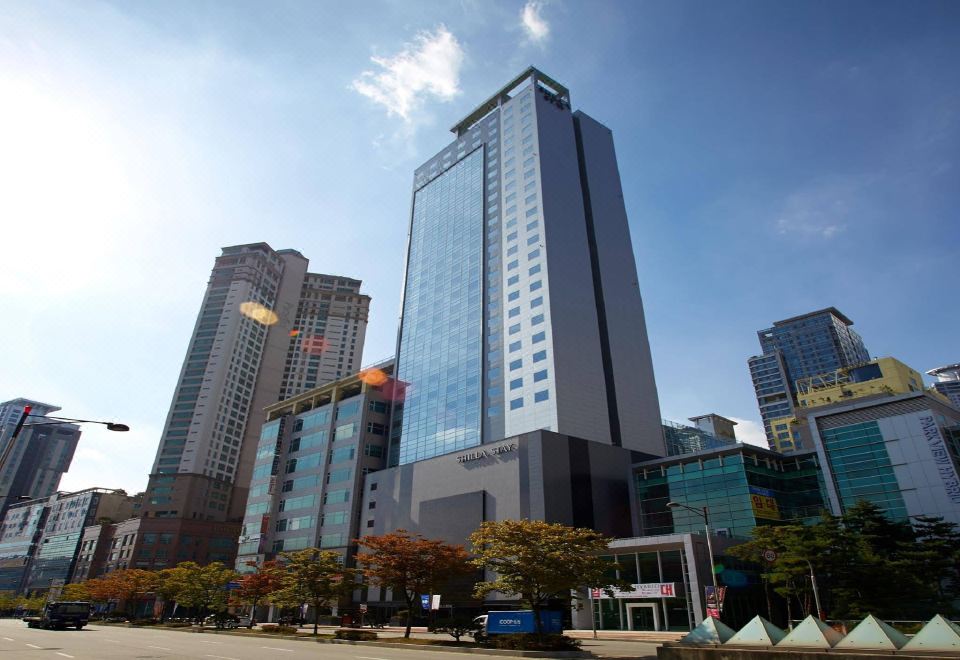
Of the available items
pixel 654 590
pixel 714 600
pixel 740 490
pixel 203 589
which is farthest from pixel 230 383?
pixel 714 600

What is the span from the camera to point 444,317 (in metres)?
101

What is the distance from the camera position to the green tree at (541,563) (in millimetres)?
35156

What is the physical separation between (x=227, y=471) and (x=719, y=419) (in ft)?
459

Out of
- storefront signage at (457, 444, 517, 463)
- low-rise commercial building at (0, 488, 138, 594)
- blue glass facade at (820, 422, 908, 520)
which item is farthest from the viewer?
low-rise commercial building at (0, 488, 138, 594)

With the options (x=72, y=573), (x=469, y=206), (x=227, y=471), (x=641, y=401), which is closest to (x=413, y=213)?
(x=469, y=206)

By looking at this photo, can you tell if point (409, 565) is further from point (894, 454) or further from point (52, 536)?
point (52, 536)

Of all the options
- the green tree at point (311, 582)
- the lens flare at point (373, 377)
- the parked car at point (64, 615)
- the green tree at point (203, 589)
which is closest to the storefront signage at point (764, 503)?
the green tree at point (311, 582)

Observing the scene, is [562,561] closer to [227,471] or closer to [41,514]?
[227,471]

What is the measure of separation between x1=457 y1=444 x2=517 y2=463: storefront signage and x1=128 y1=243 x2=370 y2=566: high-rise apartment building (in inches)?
3642

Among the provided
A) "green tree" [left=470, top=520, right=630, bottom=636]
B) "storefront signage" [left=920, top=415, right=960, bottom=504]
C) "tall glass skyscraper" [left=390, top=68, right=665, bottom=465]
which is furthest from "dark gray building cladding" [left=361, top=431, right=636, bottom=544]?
"storefront signage" [left=920, top=415, right=960, bottom=504]

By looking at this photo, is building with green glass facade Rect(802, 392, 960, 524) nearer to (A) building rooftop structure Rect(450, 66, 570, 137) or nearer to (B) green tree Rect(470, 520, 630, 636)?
(B) green tree Rect(470, 520, 630, 636)

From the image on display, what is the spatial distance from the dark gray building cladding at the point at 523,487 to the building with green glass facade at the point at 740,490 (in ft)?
22.0

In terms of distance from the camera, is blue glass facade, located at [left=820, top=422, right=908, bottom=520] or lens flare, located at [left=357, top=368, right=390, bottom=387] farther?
lens flare, located at [left=357, top=368, right=390, bottom=387]

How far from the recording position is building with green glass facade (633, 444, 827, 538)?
63438 millimetres
